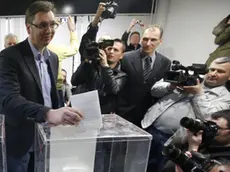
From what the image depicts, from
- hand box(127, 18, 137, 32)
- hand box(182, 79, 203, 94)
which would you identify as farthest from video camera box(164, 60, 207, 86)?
hand box(127, 18, 137, 32)

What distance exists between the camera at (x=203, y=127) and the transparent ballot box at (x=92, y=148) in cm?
24

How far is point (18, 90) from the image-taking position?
3.34ft

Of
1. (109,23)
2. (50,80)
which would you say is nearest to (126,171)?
(50,80)

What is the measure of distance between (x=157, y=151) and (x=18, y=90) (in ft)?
3.38

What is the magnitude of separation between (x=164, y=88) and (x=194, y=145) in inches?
19.4

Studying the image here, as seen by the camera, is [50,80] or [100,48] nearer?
[50,80]

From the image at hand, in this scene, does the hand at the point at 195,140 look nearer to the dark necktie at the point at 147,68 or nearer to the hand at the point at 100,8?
the dark necktie at the point at 147,68

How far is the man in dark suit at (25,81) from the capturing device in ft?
3.30

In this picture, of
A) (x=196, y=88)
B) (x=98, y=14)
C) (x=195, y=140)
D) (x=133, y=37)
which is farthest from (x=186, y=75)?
(x=133, y=37)

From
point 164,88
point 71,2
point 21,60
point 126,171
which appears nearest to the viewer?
point 126,171

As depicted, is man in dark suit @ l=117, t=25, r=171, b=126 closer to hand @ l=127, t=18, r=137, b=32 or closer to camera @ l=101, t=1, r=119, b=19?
camera @ l=101, t=1, r=119, b=19

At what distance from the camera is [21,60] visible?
1.05 metres

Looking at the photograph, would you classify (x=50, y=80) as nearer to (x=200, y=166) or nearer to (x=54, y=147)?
(x=54, y=147)

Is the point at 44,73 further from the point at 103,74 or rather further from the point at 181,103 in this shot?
the point at 181,103
